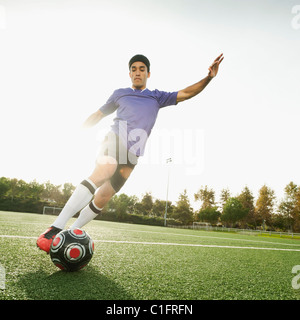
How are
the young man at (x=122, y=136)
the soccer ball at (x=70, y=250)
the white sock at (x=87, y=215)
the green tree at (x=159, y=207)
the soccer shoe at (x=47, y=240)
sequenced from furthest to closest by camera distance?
the green tree at (x=159, y=207)
the white sock at (x=87, y=215)
the young man at (x=122, y=136)
the soccer shoe at (x=47, y=240)
the soccer ball at (x=70, y=250)

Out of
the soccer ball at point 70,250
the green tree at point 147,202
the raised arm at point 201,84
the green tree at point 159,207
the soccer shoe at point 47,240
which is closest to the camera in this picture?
the soccer ball at point 70,250

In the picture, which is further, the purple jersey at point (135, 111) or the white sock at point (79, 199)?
the purple jersey at point (135, 111)

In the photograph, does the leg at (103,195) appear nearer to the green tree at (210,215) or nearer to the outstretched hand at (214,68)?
the outstretched hand at (214,68)

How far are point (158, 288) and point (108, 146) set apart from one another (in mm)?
1625

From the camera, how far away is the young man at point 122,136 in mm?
2436

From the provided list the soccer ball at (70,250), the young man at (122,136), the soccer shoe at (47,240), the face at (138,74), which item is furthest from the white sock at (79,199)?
the face at (138,74)

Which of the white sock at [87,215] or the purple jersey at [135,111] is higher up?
the purple jersey at [135,111]

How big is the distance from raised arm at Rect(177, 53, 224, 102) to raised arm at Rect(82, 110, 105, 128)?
1193 millimetres

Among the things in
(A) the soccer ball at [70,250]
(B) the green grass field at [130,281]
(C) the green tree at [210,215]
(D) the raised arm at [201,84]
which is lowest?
Result: (C) the green tree at [210,215]

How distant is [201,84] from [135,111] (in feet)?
3.43

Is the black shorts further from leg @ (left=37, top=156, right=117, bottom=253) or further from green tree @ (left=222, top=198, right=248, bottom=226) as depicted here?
green tree @ (left=222, top=198, right=248, bottom=226)

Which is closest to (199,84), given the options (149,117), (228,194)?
(149,117)

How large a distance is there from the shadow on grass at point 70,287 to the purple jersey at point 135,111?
1.58m

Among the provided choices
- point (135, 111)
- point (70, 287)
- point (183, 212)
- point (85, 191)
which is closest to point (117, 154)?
point (85, 191)
